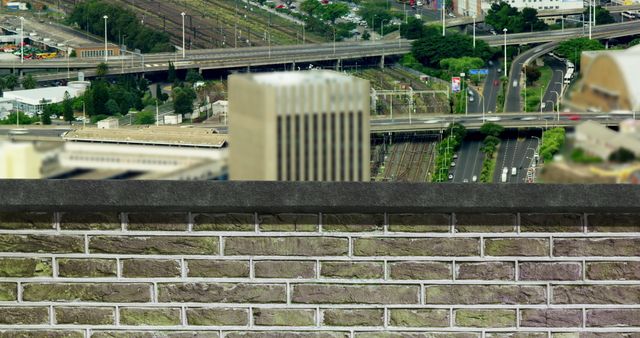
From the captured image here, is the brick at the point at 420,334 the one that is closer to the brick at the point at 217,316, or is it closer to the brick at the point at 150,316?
the brick at the point at 217,316

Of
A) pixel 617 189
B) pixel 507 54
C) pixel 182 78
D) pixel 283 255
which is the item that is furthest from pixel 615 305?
pixel 182 78

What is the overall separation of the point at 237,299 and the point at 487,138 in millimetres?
926

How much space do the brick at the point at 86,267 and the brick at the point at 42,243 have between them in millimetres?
32

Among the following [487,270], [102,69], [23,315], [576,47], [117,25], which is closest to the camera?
[487,270]

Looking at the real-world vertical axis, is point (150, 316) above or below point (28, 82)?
below

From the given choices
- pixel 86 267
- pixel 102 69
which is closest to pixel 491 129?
pixel 86 267

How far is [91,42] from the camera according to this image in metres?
3.41

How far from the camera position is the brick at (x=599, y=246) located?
244 centimetres

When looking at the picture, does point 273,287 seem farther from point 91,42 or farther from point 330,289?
point 91,42

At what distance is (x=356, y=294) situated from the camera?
2.50 metres

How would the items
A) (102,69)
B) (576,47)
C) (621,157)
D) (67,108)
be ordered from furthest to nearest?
(102,69) < (576,47) < (67,108) < (621,157)

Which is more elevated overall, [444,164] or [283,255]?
[444,164]

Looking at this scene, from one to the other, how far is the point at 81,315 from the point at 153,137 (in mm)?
524

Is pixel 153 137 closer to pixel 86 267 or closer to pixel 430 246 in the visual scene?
pixel 86 267
